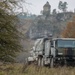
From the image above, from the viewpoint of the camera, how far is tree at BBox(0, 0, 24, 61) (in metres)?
10.0

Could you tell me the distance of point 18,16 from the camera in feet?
34.7

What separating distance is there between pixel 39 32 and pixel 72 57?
149 metres

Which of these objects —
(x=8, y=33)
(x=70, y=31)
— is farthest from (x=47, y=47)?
(x=70, y=31)

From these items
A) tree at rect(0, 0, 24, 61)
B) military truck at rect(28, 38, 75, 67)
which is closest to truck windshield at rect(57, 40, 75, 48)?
military truck at rect(28, 38, 75, 67)

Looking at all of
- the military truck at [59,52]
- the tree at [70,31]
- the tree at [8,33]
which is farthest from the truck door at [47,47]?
the tree at [70,31]

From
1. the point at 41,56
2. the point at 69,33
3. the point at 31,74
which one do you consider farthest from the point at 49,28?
the point at 31,74

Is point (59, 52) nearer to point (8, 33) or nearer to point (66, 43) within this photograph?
point (66, 43)

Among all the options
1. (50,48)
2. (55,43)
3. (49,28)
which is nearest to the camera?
(55,43)

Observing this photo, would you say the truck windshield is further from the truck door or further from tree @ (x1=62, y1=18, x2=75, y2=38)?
tree @ (x1=62, y1=18, x2=75, y2=38)

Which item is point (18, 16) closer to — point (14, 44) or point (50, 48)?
point (14, 44)

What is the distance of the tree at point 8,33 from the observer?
32.9 ft

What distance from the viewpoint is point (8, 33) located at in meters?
10.0

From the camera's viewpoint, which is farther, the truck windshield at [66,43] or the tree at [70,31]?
the tree at [70,31]

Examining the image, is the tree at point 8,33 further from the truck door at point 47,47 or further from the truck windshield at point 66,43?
the truck door at point 47,47
